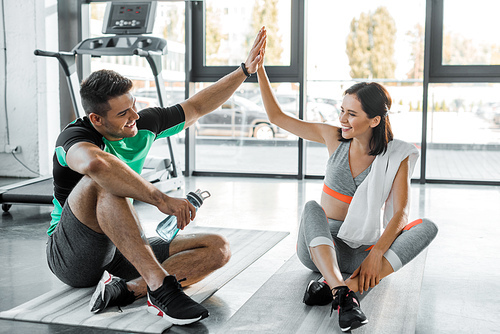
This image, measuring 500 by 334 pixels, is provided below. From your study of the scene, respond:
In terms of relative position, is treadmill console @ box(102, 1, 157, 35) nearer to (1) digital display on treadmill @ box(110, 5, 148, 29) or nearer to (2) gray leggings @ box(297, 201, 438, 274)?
(1) digital display on treadmill @ box(110, 5, 148, 29)

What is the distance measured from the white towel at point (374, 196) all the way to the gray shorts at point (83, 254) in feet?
A: 2.39

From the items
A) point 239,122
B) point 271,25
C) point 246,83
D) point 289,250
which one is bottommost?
point 289,250

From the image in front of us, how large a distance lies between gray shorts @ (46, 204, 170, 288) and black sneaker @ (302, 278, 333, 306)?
1.88 ft

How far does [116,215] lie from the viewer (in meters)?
1.81

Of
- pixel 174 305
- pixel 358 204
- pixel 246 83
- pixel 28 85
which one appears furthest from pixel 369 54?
pixel 174 305

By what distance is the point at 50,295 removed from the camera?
2168 mm

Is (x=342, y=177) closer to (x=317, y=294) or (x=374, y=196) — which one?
(x=374, y=196)

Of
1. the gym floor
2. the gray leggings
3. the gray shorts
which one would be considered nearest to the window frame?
the gym floor

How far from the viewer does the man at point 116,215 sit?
1809mm

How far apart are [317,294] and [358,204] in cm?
39

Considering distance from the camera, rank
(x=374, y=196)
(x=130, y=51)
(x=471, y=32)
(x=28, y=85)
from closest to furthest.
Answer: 1. (x=374, y=196)
2. (x=130, y=51)
3. (x=471, y=32)
4. (x=28, y=85)

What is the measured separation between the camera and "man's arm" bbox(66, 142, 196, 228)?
1778 millimetres

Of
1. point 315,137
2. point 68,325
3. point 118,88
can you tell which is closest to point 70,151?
point 118,88

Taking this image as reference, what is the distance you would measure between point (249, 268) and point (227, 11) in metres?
3.83
